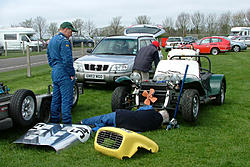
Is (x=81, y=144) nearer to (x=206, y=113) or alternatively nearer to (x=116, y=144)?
(x=116, y=144)

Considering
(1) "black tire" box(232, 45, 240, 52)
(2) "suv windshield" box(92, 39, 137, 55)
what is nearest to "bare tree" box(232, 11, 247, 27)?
(1) "black tire" box(232, 45, 240, 52)

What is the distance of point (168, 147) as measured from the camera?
4.89 meters

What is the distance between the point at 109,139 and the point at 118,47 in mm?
7158

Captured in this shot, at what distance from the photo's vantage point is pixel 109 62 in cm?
1009

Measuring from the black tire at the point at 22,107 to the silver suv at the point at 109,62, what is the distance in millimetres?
4580

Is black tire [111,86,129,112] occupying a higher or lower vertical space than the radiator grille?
higher

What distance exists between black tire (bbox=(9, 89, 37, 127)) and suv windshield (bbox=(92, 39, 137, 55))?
A: 233 inches

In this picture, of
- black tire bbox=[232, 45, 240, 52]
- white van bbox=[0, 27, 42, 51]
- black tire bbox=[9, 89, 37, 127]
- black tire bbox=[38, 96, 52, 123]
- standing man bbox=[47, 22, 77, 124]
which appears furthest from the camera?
white van bbox=[0, 27, 42, 51]

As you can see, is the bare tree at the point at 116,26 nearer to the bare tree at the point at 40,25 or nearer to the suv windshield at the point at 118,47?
the bare tree at the point at 40,25

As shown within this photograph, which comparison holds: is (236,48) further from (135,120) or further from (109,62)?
(135,120)

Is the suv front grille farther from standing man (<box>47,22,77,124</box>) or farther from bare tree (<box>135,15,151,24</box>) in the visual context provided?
bare tree (<box>135,15,151,24</box>)

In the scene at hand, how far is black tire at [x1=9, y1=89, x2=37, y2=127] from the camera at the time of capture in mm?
5117

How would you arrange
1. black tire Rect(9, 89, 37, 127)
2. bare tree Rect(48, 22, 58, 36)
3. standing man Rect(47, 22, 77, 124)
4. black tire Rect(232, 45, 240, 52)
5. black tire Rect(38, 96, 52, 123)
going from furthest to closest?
bare tree Rect(48, 22, 58, 36) → black tire Rect(232, 45, 240, 52) → black tire Rect(38, 96, 52, 123) → standing man Rect(47, 22, 77, 124) → black tire Rect(9, 89, 37, 127)

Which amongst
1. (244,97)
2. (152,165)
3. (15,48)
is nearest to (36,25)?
(15,48)
